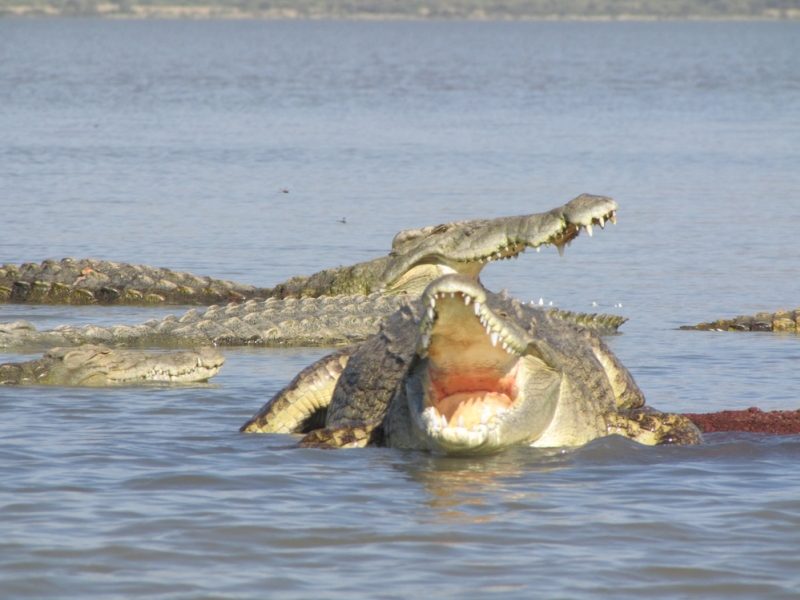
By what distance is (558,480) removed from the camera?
5.78 metres

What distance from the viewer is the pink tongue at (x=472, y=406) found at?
18.4 feet

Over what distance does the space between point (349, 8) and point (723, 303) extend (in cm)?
18108

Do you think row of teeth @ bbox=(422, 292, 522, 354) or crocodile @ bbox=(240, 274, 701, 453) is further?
crocodile @ bbox=(240, 274, 701, 453)

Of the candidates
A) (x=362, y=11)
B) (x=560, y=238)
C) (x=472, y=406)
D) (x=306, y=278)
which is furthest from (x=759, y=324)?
(x=362, y=11)

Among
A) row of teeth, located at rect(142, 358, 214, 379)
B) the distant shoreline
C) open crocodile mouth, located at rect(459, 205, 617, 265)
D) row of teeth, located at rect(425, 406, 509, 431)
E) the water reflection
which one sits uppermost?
the distant shoreline

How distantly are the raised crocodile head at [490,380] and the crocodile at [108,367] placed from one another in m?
2.69

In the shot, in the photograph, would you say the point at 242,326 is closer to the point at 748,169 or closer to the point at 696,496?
the point at 696,496

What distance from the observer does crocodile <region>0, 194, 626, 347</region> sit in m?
9.64

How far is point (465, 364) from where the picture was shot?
17.7 ft

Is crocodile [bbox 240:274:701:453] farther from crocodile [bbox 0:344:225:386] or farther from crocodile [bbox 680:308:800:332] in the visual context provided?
crocodile [bbox 680:308:800:332]

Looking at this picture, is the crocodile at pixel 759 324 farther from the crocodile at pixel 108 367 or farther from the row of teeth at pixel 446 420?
the row of teeth at pixel 446 420

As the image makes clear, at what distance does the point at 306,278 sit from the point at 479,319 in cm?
681

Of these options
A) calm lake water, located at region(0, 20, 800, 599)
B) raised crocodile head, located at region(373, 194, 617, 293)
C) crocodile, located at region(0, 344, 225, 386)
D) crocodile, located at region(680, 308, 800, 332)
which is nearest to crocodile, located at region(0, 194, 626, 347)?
raised crocodile head, located at region(373, 194, 617, 293)

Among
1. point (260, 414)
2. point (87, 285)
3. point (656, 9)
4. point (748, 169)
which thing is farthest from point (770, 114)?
point (656, 9)
